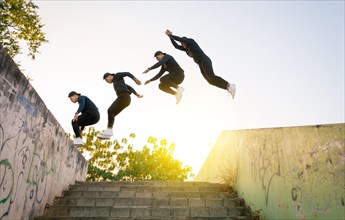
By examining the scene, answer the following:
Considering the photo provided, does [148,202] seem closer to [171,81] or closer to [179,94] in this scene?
[179,94]

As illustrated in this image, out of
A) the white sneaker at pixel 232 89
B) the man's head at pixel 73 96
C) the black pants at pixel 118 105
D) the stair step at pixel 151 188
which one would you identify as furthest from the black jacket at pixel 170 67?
the stair step at pixel 151 188

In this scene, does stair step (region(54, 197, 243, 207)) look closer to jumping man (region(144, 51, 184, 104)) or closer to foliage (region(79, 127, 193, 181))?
jumping man (region(144, 51, 184, 104))

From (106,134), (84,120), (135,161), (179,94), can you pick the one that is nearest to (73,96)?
(84,120)

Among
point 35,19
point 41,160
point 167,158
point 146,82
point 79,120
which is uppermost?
point 35,19

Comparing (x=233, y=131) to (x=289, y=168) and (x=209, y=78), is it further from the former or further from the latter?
(x=289, y=168)

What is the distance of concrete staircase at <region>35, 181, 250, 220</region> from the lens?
200 inches

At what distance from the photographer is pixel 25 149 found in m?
4.66

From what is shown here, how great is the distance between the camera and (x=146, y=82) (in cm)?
527

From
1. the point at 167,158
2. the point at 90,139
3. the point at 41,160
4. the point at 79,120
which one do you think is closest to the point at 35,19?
the point at 79,120

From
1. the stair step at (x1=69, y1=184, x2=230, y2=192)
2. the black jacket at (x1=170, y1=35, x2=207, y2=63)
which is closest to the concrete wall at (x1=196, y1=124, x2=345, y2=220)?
the stair step at (x1=69, y1=184, x2=230, y2=192)

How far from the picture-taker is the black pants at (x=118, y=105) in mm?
5547

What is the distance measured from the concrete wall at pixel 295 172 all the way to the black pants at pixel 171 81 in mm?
1877

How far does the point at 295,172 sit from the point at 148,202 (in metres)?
2.87

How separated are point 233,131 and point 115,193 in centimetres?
329
